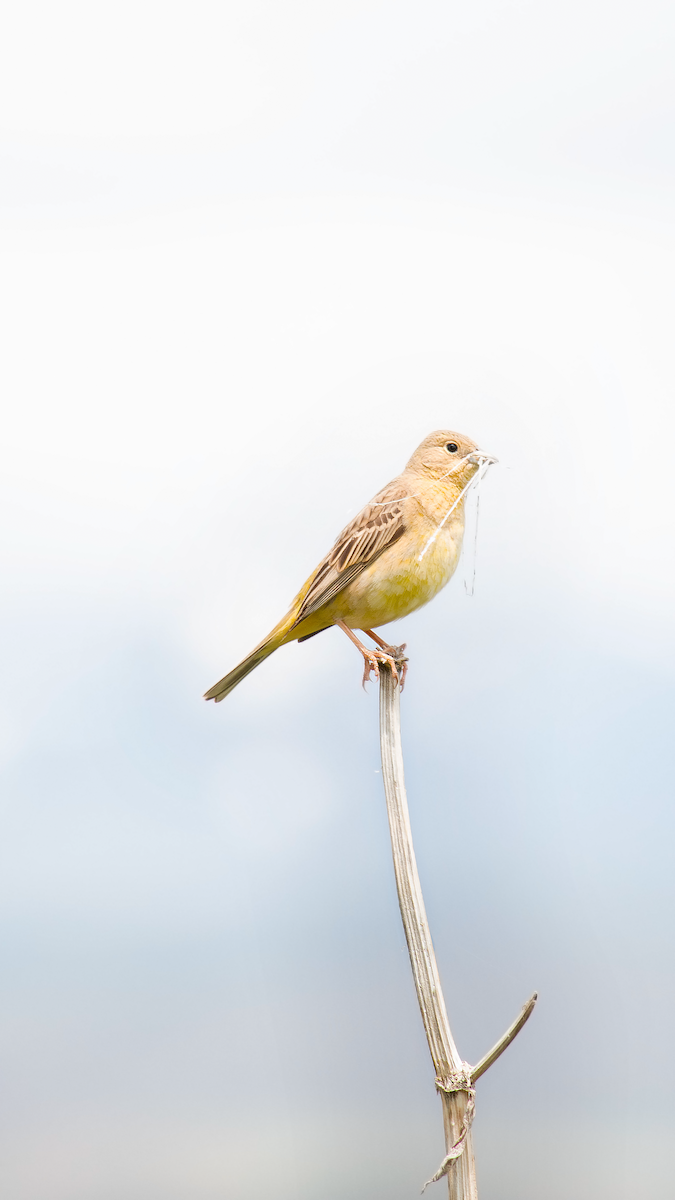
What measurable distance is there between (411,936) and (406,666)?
65 centimetres

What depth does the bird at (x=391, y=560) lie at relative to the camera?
2.40m

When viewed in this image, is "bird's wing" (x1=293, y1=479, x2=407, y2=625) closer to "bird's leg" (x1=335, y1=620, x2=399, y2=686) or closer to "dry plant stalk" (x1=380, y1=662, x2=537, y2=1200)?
"bird's leg" (x1=335, y1=620, x2=399, y2=686)

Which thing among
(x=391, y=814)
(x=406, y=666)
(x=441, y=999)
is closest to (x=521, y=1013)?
(x=441, y=999)

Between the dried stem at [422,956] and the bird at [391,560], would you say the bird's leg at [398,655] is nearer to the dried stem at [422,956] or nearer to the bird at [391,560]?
the bird at [391,560]

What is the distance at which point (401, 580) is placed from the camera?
2385 millimetres

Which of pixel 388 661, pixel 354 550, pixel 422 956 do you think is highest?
pixel 354 550

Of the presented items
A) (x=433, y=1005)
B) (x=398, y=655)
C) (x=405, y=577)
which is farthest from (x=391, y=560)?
(x=433, y=1005)

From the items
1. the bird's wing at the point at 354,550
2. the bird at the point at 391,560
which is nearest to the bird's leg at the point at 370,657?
the bird at the point at 391,560

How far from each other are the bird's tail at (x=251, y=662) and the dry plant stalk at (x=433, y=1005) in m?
0.38

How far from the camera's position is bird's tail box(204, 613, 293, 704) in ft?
8.16

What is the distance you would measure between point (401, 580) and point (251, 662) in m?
0.47

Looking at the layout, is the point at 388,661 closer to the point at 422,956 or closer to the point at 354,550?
the point at 354,550

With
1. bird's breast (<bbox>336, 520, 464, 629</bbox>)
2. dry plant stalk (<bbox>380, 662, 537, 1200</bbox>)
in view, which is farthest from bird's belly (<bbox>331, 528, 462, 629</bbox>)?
dry plant stalk (<bbox>380, 662, 537, 1200</bbox>)

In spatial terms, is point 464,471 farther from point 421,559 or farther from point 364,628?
point 364,628
